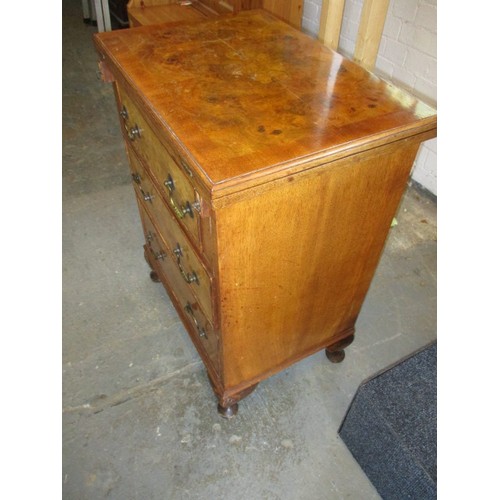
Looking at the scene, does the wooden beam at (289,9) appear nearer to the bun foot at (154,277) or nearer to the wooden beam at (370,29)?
the wooden beam at (370,29)

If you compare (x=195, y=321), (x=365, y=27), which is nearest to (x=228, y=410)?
(x=195, y=321)

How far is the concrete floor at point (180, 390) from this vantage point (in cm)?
138

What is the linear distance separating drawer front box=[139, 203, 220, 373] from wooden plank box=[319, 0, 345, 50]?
50.1 inches

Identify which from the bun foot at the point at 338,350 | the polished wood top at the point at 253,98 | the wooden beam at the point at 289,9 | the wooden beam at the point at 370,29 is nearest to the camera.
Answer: the polished wood top at the point at 253,98

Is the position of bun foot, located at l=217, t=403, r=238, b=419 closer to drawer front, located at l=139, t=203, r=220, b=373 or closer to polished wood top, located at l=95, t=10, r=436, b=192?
drawer front, located at l=139, t=203, r=220, b=373

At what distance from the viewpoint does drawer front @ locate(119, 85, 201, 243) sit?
1.01 meters

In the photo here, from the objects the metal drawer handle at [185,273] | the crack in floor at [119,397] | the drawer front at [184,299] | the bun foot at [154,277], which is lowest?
the crack in floor at [119,397]

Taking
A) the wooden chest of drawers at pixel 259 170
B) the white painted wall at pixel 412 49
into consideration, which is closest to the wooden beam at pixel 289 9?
the white painted wall at pixel 412 49

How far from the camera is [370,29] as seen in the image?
1.90 metres

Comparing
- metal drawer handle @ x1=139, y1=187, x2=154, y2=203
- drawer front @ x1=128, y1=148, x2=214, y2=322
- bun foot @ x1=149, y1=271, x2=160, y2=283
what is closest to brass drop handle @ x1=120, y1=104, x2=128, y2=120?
A: drawer front @ x1=128, y1=148, x2=214, y2=322

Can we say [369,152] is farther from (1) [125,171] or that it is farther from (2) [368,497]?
(1) [125,171]

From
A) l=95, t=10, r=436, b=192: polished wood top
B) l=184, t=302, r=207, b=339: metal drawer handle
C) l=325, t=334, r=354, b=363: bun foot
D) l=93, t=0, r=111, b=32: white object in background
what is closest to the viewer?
l=95, t=10, r=436, b=192: polished wood top

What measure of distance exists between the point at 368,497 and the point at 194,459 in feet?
1.83

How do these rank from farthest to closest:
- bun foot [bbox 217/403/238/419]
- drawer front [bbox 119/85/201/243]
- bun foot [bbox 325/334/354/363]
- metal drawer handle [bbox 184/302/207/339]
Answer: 1. bun foot [bbox 325/334/354/363]
2. bun foot [bbox 217/403/238/419]
3. metal drawer handle [bbox 184/302/207/339]
4. drawer front [bbox 119/85/201/243]
